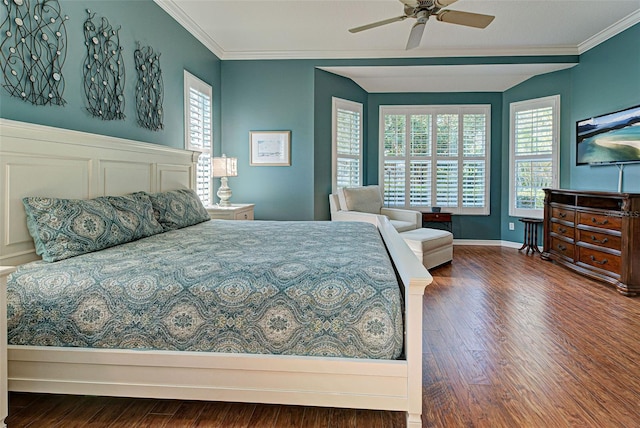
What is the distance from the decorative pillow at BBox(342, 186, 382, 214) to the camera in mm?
5559

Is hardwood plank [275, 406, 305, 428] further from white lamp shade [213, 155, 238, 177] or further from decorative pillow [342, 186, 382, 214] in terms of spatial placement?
decorative pillow [342, 186, 382, 214]

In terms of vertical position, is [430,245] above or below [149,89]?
below

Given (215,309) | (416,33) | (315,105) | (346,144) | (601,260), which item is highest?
(416,33)

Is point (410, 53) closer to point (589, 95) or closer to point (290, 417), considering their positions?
point (589, 95)

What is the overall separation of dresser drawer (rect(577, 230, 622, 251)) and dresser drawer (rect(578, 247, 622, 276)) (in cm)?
8

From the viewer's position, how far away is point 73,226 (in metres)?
2.18

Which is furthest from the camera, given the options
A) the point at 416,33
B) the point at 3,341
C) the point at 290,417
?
the point at 416,33

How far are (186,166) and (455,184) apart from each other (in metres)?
4.37

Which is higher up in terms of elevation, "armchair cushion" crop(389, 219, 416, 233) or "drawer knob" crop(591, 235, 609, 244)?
"armchair cushion" crop(389, 219, 416, 233)

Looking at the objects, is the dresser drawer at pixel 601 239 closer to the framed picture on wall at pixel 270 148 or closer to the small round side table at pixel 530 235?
the small round side table at pixel 530 235

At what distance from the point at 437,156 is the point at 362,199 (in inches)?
72.1

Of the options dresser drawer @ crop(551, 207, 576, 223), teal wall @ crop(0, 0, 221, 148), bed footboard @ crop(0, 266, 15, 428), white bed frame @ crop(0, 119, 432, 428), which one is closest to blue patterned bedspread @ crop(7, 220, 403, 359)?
white bed frame @ crop(0, 119, 432, 428)

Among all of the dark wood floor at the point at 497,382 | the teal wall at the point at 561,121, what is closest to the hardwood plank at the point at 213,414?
the dark wood floor at the point at 497,382

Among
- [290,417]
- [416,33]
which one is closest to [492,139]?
[416,33]
